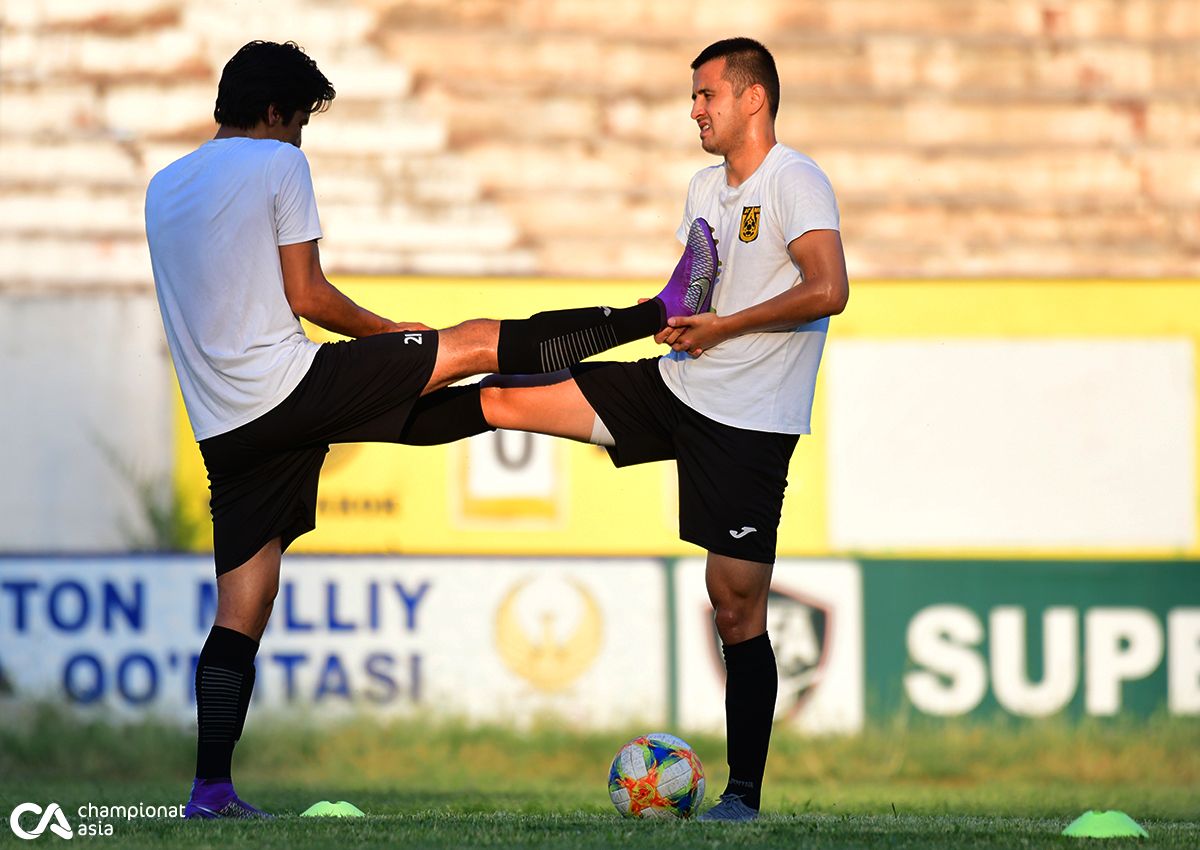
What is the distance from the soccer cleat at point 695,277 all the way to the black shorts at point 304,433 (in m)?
0.71

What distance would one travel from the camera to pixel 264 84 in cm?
482

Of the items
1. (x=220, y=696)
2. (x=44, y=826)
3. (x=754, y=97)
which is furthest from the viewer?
(x=754, y=97)

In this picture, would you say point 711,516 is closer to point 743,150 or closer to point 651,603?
point 743,150

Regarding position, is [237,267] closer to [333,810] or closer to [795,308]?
[795,308]

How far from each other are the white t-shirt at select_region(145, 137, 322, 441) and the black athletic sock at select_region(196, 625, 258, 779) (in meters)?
0.61

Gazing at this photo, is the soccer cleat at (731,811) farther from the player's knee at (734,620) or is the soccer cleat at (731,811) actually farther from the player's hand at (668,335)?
the player's hand at (668,335)

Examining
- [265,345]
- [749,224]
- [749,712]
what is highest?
[749,224]

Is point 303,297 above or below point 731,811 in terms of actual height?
above

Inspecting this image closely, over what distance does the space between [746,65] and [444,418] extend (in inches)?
54.2

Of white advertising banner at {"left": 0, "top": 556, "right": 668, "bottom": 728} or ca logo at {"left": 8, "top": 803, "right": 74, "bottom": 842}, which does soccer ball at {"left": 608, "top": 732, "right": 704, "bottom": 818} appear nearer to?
ca logo at {"left": 8, "top": 803, "right": 74, "bottom": 842}

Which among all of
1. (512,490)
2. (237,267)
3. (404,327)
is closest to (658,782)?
(404,327)

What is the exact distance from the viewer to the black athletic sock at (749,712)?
15.8 feet

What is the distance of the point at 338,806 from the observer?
17.2 ft

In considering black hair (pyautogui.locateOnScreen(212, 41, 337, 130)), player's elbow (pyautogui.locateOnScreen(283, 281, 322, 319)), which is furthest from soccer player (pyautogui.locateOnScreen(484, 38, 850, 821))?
black hair (pyautogui.locateOnScreen(212, 41, 337, 130))
